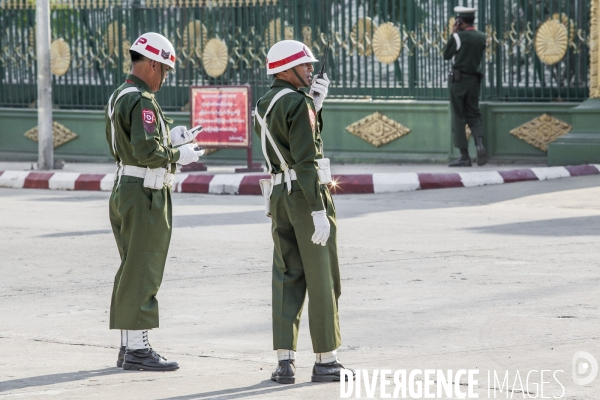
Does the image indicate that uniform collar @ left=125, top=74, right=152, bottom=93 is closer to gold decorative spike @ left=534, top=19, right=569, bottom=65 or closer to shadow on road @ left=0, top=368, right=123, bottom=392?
shadow on road @ left=0, top=368, right=123, bottom=392

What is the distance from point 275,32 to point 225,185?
11.8 ft

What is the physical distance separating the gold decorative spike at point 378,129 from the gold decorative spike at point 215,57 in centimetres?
222

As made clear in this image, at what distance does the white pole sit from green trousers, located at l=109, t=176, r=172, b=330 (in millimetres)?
11162

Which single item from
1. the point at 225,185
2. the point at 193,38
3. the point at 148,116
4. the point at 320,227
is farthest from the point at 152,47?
the point at 193,38

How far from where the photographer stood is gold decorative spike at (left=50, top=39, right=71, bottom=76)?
19688 mm

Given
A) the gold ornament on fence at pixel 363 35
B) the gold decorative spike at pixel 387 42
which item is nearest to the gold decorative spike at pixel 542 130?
the gold decorative spike at pixel 387 42

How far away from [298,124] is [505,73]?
11.4 metres

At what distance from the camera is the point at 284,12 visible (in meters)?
18.1

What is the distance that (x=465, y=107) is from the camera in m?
16.5

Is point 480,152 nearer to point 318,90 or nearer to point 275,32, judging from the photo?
point 275,32

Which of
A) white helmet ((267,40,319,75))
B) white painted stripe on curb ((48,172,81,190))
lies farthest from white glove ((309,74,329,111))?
white painted stripe on curb ((48,172,81,190))

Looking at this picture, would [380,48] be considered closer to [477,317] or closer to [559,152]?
[559,152]

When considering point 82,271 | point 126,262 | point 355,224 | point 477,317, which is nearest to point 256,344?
point 126,262

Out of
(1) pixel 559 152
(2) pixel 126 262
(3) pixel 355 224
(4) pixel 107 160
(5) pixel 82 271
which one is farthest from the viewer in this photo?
(4) pixel 107 160
